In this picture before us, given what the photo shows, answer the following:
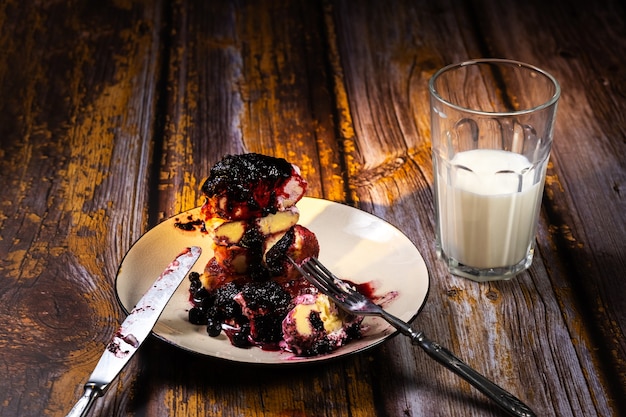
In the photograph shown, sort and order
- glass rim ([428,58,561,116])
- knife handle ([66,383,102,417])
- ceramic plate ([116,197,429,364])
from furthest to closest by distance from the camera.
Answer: glass rim ([428,58,561,116])
ceramic plate ([116,197,429,364])
knife handle ([66,383,102,417])

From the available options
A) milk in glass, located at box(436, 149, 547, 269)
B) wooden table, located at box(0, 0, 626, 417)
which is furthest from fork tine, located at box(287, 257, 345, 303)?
milk in glass, located at box(436, 149, 547, 269)

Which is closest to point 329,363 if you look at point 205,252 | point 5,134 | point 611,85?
point 205,252

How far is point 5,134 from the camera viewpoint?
2180 mm

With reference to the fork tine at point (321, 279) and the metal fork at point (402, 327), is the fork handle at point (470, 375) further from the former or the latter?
the fork tine at point (321, 279)

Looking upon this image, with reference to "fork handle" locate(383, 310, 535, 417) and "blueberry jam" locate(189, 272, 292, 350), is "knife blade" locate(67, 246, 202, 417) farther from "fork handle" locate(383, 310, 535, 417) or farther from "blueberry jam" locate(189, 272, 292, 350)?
"fork handle" locate(383, 310, 535, 417)

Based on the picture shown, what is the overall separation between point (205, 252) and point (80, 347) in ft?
1.02

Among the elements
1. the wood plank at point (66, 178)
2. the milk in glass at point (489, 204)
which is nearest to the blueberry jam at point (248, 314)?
the wood plank at point (66, 178)

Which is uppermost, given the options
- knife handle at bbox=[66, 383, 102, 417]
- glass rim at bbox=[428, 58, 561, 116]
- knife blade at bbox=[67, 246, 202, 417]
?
glass rim at bbox=[428, 58, 561, 116]

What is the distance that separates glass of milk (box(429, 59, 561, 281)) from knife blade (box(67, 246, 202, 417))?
49cm

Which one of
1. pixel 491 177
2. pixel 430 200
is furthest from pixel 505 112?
pixel 430 200

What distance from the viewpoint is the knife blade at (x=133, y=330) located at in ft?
4.18

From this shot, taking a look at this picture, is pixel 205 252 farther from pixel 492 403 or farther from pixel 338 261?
pixel 492 403

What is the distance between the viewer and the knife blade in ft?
4.18

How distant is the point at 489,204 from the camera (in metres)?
1.62
